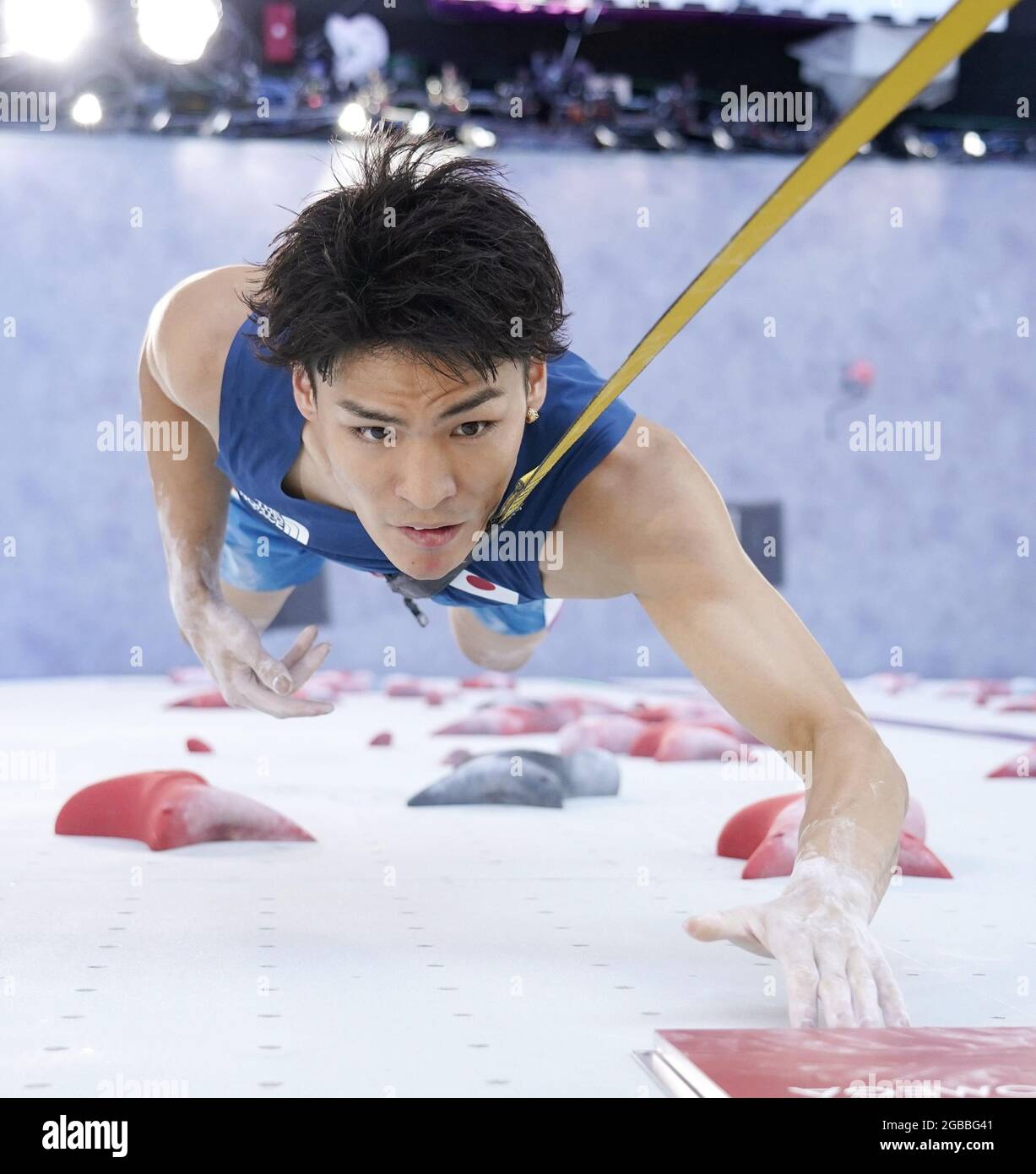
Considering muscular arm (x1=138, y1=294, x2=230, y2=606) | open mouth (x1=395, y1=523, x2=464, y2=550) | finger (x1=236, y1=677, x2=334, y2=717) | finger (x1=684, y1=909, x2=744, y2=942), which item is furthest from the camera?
muscular arm (x1=138, y1=294, x2=230, y2=606)

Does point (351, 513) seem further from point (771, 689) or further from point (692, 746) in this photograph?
point (692, 746)

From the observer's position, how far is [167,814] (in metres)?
1.69

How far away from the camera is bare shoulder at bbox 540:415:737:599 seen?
1.34m

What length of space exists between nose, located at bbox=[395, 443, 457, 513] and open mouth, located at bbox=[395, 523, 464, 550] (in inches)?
2.5

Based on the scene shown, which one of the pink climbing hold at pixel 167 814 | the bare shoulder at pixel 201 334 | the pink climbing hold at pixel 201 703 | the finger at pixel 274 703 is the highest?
the pink climbing hold at pixel 201 703

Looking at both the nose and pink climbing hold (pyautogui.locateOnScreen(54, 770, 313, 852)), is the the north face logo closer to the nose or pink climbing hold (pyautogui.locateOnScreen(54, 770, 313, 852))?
pink climbing hold (pyautogui.locateOnScreen(54, 770, 313, 852))

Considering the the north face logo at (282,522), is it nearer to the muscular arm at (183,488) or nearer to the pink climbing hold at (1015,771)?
the muscular arm at (183,488)

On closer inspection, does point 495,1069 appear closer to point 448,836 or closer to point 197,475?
point 448,836

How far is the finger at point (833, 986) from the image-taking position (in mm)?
912

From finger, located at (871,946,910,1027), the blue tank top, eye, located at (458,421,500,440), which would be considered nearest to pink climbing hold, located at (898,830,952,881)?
the blue tank top

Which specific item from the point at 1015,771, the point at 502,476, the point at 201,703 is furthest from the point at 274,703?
the point at 201,703

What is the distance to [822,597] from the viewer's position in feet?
20.3

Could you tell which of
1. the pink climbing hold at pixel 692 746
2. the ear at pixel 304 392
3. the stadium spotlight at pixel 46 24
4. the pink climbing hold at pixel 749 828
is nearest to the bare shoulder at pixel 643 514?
the ear at pixel 304 392

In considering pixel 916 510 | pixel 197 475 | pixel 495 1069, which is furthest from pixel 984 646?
pixel 495 1069
